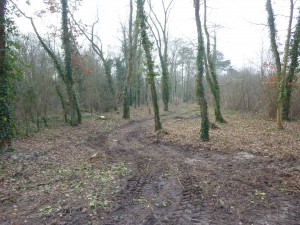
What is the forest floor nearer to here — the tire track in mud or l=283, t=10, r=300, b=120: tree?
the tire track in mud

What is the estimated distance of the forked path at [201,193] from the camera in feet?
16.1

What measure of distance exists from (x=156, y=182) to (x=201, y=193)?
142cm

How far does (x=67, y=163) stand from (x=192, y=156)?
15.8ft

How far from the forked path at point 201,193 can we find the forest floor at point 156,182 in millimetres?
19

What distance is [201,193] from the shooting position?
6.07 m

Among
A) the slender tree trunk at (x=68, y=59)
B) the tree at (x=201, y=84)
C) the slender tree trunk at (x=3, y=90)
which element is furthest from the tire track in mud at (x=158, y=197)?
the slender tree trunk at (x=68, y=59)

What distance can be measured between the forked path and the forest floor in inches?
0.8

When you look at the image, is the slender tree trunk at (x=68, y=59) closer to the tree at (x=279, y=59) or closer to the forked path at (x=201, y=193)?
the forked path at (x=201, y=193)

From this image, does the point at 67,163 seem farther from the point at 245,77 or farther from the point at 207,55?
the point at 245,77

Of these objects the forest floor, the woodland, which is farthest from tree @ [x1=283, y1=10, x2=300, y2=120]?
the forest floor

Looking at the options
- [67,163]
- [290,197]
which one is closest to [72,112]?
[67,163]

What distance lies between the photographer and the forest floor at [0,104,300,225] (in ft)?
16.6

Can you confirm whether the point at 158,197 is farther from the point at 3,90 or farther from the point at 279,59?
the point at 279,59

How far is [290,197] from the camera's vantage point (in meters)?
5.68
